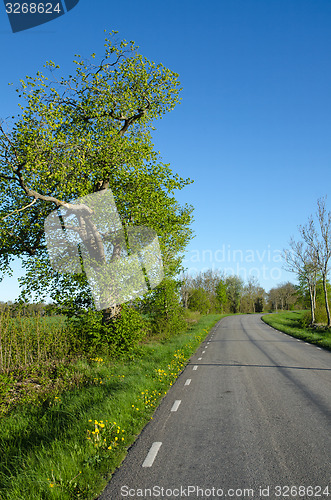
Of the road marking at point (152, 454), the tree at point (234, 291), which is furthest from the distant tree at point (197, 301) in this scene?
the road marking at point (152, 454)

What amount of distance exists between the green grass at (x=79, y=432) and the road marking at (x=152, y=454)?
0.36m

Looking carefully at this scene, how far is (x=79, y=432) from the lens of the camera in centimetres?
532

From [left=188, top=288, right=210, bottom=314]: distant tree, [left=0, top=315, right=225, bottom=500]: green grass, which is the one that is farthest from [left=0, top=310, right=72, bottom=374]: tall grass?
[left=188, top=288, right=210, bottom=314]: distant tree

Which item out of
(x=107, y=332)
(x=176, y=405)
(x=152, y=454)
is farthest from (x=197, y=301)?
(x=152, y=454)

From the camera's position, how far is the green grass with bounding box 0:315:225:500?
3828 millimetres

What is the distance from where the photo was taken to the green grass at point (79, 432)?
3.83m

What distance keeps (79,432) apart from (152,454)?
55.1 inches

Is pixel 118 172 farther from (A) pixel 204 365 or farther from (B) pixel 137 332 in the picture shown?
(A) pixel 204 365

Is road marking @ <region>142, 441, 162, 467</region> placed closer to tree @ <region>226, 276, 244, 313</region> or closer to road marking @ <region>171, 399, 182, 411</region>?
road marking @ <region>171, 399, 182, 411</region>

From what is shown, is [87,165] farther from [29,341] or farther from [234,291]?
[234,291]

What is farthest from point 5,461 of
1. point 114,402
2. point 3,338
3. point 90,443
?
point 3,338

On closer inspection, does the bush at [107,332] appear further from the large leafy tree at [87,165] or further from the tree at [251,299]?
the tree at [251,299]

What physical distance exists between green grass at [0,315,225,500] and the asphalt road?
0.94 ft

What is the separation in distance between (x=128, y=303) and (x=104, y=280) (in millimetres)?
2109
